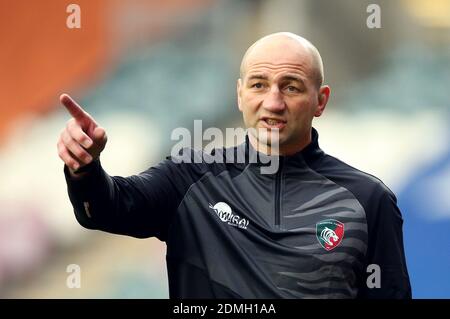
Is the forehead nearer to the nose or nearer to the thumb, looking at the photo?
the nose

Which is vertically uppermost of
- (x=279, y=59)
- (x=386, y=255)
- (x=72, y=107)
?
(x=279, y=59)

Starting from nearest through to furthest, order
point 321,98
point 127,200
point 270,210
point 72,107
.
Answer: point 72,107
point 127,200
point 270,210
point 321,98

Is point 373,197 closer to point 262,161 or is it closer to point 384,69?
point 262,161

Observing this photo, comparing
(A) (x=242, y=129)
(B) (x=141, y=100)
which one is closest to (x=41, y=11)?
(B) (x=141, y=100)

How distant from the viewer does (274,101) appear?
214cm

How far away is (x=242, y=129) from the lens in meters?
3.74

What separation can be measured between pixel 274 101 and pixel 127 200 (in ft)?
1.49

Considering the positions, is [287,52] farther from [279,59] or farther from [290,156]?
[290,156]

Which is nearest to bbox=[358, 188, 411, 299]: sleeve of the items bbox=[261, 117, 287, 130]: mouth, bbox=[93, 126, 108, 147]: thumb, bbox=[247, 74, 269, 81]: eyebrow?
bbox=[261, 117, 287, 130]: mouth

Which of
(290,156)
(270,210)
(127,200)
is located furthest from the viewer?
(290,156)

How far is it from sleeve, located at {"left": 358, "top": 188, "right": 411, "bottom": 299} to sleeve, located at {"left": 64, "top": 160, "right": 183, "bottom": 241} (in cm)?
51

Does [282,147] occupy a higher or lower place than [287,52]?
lower

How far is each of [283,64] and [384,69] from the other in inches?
69.1

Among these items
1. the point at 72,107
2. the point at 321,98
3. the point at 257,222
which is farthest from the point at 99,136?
the point at 321,98
